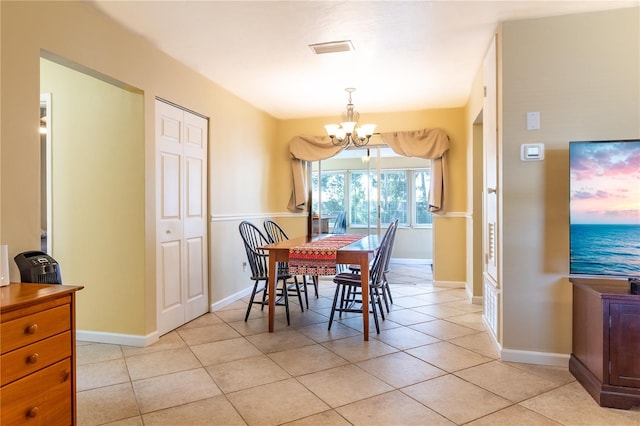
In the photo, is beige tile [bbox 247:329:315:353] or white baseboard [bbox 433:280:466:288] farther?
white baseboard [bbox 433:280:466:288]

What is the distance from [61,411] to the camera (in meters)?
1.71

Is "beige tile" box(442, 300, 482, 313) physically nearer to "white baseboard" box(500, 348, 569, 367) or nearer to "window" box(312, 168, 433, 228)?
"white baseboard" box(500, 348, 569, 367)

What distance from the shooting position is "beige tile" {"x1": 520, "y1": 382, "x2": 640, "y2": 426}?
1957mm

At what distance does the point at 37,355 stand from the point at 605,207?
3128 mm

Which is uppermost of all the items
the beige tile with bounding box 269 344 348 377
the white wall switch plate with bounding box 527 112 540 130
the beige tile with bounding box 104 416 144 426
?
the white wall switch plate with bounding box 527 112 540 130

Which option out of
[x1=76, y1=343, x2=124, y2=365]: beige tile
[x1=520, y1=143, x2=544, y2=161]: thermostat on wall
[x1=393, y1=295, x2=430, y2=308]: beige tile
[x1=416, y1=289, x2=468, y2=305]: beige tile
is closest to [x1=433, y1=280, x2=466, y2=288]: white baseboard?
[x1=416, y1=289, x2=468, y2=305]: beige tile

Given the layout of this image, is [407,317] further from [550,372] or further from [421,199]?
[421,199]

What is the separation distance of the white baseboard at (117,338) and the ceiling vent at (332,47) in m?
2.69

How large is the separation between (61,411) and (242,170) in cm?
333

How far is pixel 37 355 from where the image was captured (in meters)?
1.59

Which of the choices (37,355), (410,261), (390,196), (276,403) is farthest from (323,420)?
(390,196)

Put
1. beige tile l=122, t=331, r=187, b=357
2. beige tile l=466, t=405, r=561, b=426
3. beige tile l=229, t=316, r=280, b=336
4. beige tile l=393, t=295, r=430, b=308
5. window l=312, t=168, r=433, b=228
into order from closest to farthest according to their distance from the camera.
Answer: beige tile l=466, t=405, r=561, b=426
beige tile l=122, t=331, r=187, b=357
beige tile l=229, t=316, r=280, b=336
beige tile l=393, t=295, r=430, b=308
window l=312, t=168, r=433, b=228

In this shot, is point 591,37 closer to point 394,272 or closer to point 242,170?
point 242,170

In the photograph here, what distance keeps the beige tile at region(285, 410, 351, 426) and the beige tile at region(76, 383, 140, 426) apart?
0.89 m
